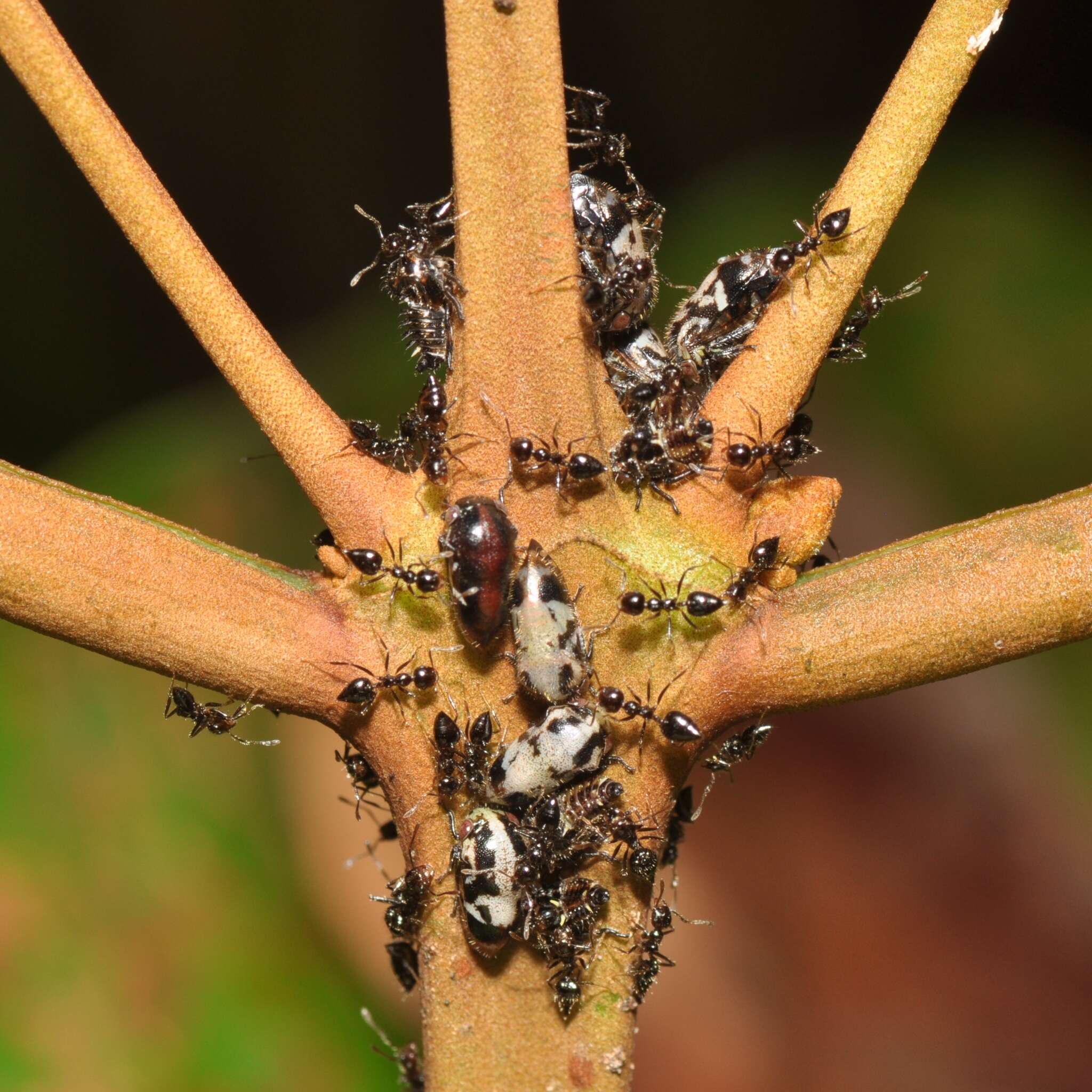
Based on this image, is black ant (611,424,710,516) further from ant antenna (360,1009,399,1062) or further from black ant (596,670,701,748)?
ant antenna (360,1009,399,1062)

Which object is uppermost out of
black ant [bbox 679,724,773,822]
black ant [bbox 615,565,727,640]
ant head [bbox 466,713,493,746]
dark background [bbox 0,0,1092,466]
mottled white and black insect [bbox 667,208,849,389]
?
dark background [bbox 0,0,1092,466]

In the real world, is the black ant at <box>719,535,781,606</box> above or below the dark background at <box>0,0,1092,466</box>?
below

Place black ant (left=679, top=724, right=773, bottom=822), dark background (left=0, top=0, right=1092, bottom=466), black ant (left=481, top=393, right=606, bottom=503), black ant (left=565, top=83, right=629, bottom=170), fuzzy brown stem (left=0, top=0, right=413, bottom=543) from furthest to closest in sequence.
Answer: dark background (left=0, top=0, right=1092, bottom=466) → black ant (left=565, top=83, right=629, bottom=170) → black ant (left=679, top=724, right=773, bottom=822) → black ant (left=481, top=393, right=606, bottom=503) → fuzzy brown stem (left=0, top=0, right=413, bottom=543)

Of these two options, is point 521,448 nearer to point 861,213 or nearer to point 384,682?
point 384,682

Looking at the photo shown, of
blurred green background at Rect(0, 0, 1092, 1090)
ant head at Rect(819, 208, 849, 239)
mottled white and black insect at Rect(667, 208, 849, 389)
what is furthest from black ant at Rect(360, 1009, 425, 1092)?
ant head at Rect(819, 208, 849, 239)

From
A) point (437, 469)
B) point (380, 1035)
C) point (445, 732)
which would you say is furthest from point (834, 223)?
A: point (380, 1035)
